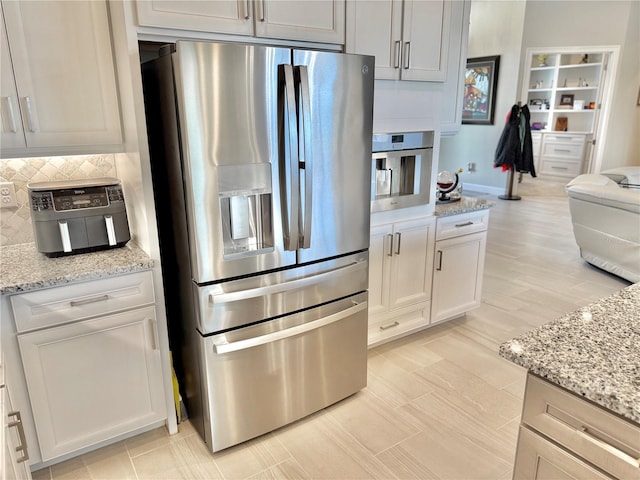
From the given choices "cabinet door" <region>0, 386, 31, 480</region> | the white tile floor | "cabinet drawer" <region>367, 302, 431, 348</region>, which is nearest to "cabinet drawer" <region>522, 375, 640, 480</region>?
the white tile floor

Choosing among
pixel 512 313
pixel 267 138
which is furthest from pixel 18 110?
pixel 512 313

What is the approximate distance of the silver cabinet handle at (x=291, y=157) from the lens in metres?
1.77

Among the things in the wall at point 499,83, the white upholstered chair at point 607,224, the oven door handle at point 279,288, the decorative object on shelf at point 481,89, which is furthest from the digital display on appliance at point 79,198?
the decorative object on shelf at point 481,89

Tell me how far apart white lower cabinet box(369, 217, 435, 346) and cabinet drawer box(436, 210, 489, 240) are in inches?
3.1

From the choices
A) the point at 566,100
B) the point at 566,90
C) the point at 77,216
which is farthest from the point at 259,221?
the point at 566,100

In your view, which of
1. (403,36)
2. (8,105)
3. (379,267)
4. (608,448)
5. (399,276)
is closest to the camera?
(608,448)

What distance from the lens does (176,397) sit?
7.30 feet

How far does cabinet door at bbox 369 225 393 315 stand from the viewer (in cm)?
262

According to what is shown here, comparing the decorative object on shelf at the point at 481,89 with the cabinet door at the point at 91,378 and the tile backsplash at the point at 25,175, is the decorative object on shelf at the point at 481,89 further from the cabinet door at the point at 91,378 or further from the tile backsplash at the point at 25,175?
the cabinet door at the point at 91,378

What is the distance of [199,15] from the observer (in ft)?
5.79

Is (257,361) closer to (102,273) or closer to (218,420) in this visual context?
(218,420)

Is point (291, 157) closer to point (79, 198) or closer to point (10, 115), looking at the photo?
point (79, 198)

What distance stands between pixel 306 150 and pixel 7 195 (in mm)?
1408

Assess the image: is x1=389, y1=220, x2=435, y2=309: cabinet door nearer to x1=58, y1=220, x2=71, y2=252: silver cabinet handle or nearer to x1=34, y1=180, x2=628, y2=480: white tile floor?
x1=34, y1=180, x2=628, y2=480: white tile floor
